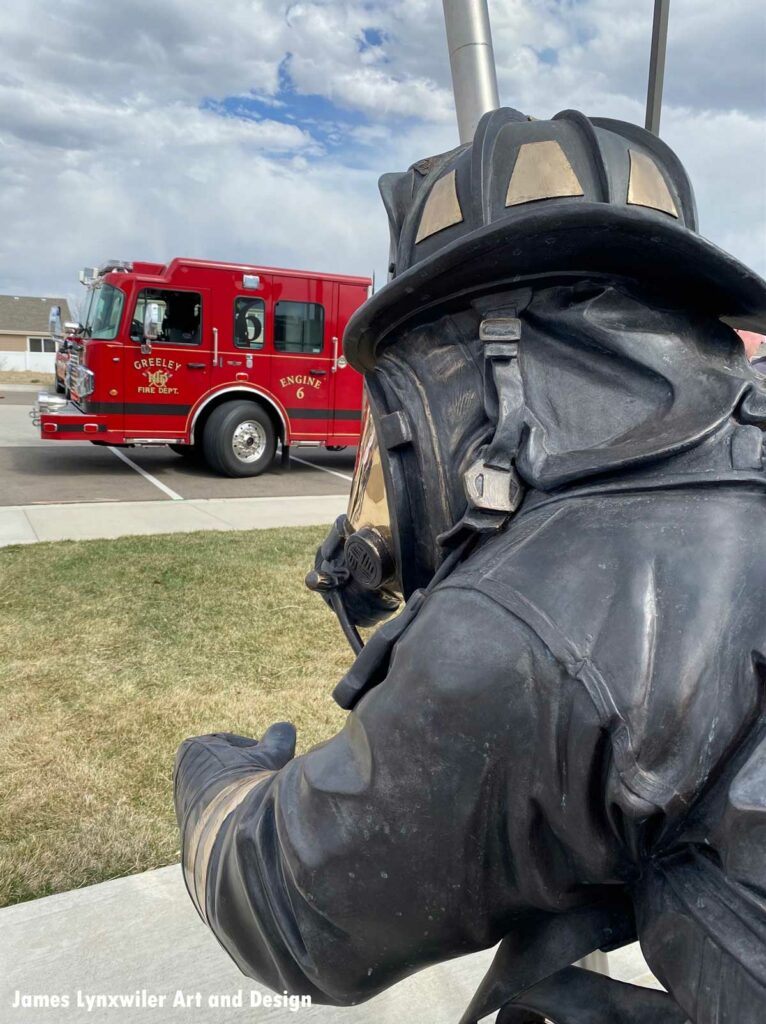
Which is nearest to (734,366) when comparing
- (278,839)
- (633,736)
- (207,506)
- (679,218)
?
(679,218)

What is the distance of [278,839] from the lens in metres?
1.01

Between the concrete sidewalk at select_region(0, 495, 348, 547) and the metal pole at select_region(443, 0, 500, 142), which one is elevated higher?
the metal pole at select_region(443, 0, 500, 142)

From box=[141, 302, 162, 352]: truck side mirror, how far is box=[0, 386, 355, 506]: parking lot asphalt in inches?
70.5

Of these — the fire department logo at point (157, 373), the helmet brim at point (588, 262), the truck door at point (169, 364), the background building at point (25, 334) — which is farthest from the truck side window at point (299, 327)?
the background building at point (25, 334)

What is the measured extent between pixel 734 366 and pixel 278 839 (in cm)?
84

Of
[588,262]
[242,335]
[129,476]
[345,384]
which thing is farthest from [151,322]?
[588,262]

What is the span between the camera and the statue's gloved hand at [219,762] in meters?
1.28

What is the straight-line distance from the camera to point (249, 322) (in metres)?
10.6

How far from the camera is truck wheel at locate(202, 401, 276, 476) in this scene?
10578 millimetres

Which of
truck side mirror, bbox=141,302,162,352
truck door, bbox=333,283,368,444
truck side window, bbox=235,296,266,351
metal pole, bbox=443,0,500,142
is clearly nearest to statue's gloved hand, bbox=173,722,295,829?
metal pole, bbox=443,0,500,142

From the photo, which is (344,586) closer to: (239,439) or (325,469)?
(239,439)

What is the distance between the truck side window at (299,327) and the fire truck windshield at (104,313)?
1965 millimetres

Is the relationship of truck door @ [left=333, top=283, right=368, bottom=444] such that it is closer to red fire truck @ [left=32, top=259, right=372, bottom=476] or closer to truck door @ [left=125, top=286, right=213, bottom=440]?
red fire truck @ [left=32, top=259, right=372, bottom=476]

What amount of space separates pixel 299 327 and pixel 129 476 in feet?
9.75
